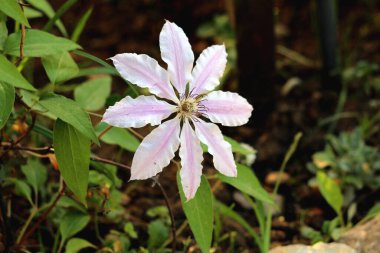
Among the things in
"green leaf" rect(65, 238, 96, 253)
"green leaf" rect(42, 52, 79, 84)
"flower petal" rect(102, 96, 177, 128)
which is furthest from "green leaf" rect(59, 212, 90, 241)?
"flower petal" rect(102, 96, 177, 128)

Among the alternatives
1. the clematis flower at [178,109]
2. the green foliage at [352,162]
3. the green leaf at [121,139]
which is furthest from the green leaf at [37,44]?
the green foliage at [352,162]

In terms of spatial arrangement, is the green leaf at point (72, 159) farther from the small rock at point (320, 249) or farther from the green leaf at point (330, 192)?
the green leaf at point (330, 192)

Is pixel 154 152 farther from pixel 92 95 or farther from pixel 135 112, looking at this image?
pixel 92 95

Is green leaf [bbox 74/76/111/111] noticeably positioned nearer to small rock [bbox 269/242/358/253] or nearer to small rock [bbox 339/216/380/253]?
small rock [bbox 269/242/358/253]

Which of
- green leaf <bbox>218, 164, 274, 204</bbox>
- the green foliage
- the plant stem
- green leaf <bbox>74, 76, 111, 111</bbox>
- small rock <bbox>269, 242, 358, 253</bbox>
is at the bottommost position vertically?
small rock <bbox>269, 242, 358, 253</bbox>

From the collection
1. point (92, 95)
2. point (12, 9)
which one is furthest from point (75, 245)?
point (12, 9)

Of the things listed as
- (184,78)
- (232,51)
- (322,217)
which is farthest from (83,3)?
(184,78)

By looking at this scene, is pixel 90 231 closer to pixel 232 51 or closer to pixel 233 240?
pixel 233 240
